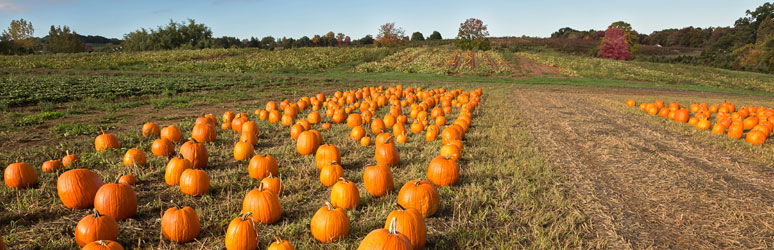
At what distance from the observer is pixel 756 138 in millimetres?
8195

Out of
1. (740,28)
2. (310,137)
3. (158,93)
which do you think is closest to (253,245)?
(310,137)

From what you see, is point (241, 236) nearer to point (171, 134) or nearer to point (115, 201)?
point (115, 201)

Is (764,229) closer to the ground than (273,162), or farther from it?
closer to the ground

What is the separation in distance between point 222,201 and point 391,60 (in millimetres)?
39099

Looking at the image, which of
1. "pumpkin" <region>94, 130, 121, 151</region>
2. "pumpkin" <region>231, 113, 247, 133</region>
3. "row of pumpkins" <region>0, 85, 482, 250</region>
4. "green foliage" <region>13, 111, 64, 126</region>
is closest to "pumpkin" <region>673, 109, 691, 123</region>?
"row of pumpkins" <region>0, 85, 482, 250</region>

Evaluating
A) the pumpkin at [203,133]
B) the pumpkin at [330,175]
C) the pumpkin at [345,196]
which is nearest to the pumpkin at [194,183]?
the pumpkin at [330,175]

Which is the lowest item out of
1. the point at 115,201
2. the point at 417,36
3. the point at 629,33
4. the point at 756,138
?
the point at 756,138

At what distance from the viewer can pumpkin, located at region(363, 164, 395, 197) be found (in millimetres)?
4625

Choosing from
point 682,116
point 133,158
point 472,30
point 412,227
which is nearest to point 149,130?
point 133,158

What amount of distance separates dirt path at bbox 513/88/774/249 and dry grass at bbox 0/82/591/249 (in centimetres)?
40

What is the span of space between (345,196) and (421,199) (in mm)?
809

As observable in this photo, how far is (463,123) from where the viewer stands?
8.41 metres

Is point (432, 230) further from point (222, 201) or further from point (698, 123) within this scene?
point (698, 123)

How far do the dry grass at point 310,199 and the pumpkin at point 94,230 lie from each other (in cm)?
25
